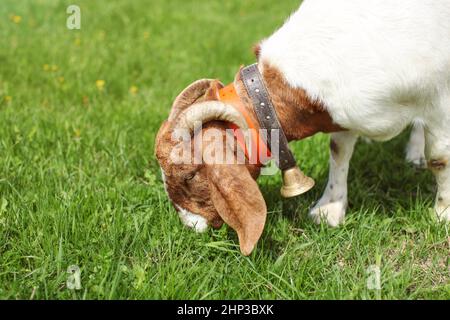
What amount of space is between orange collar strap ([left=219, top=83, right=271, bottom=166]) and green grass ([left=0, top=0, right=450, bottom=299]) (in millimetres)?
496

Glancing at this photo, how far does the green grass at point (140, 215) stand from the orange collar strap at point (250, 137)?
19.5 inches

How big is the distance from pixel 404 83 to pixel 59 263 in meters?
1.92

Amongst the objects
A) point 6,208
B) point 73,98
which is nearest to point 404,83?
point 6,208

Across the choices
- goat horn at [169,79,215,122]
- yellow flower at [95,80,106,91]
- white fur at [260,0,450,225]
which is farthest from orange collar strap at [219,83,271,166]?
A: yellow flower at [95,80,106,91]

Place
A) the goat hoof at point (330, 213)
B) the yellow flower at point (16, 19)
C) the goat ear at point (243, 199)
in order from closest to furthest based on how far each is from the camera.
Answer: the goat ear at point (243, 199) < the goat hoof at point (330, 213) < the yellow flower at point (16, 19)

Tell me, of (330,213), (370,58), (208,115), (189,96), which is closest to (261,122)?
(208,115)

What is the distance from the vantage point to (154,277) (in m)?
3.10

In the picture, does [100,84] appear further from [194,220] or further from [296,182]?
[296,182]

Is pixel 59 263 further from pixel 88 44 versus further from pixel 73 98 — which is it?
pixel 88 44

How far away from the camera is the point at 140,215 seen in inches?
142

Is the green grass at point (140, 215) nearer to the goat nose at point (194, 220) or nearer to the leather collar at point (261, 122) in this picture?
the goat nose at point (194, 220)

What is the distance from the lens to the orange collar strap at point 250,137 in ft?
10.3

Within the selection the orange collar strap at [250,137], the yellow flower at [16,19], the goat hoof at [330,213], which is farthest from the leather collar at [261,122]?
the yellow flower at [16,19]

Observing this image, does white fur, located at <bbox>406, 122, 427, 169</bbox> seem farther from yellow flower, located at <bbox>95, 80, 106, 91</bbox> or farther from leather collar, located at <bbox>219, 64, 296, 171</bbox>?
yellow flower, located at <bbox>95, 80, 106, 91</bbox>
